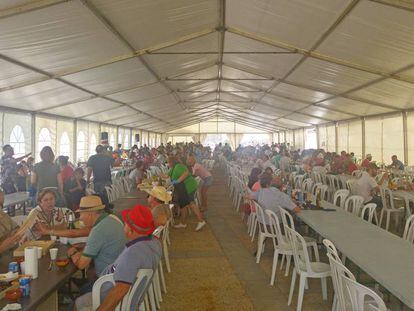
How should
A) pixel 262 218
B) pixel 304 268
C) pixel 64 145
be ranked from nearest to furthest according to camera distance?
1. pixel 304 268
2. pixel 262 218
3. pixel 64 145

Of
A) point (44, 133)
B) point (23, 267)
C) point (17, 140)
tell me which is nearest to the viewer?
point (23, 267)

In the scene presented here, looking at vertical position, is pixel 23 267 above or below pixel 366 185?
below

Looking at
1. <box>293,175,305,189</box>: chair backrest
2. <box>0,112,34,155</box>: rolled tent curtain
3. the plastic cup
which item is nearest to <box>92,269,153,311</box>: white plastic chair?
the plastic cup

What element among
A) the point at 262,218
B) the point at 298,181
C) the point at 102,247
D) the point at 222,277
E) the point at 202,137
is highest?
the point at 202,137

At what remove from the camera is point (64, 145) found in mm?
12883

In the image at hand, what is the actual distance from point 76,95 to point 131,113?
6.26 metres

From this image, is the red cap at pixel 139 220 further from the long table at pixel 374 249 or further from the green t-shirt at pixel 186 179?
the green t-shirt at pixel 186 179

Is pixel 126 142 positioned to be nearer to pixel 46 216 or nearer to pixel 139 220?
pixel 46 216

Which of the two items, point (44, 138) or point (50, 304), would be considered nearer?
point (50, 304)

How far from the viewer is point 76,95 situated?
972 cm

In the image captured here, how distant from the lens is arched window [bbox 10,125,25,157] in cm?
940

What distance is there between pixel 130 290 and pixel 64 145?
11339mm

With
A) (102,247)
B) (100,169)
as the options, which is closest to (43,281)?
(102,247)

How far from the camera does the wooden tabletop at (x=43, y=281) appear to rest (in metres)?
2.14
